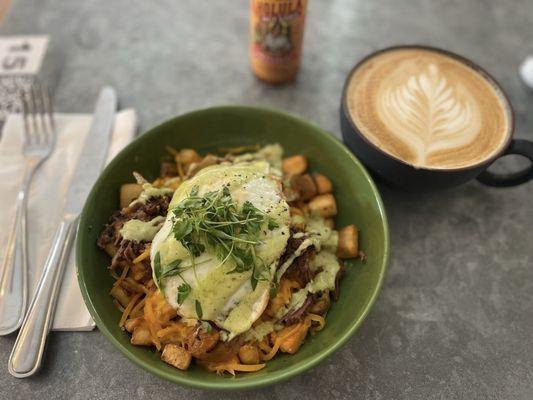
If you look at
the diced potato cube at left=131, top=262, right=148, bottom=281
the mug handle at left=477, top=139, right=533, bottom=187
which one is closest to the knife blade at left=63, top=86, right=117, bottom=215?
the diced potato cube at left=131, top=262, right=148, bottom=281

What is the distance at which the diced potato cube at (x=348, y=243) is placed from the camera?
4.51ft

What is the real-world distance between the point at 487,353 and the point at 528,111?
122cm

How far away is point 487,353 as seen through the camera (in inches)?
54.0

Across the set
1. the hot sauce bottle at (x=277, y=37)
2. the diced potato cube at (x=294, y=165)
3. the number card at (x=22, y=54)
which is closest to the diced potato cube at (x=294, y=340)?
the diced potato cube at (x=294, y=165)

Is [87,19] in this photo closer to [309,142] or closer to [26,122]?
[26,122]

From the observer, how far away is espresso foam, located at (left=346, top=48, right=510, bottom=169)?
1486 millimetres

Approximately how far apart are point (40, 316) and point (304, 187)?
91 centimetres

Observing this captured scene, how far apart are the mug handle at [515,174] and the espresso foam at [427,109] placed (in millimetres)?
39

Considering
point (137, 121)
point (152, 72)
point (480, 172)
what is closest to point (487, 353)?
point (480, 172)

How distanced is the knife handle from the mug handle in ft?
4.84

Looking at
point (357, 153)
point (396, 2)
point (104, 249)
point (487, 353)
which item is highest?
point (396, 2)

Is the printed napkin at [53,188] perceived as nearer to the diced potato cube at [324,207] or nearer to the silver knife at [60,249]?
the silver knife at [60,249]

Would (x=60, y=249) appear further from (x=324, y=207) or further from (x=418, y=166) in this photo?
(x=418, y=166)

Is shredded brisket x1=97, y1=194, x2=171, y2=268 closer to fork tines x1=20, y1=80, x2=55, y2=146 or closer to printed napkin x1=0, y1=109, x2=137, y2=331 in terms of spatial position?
printed napkin x1=0, y1=109, x2=137, y2=331
